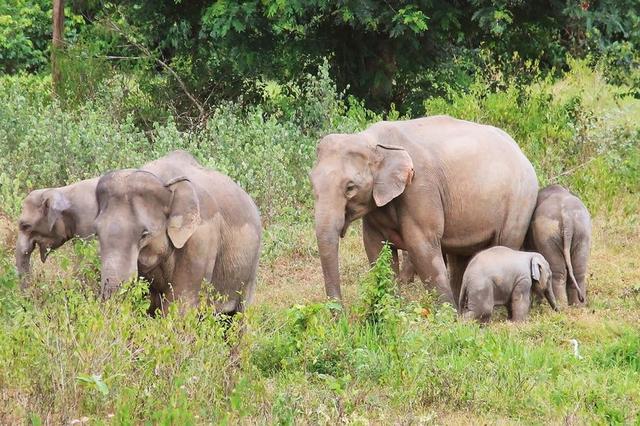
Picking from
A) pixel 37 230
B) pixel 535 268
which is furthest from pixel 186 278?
pixel 535 268

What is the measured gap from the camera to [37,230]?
32.4ft

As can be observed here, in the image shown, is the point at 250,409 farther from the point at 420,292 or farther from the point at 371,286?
the point at 420,292

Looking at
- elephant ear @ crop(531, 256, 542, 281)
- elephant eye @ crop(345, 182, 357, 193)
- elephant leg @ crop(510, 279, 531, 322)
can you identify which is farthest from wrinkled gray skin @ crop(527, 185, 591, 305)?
elephant eye @ crop(345, 182, 357, 193)

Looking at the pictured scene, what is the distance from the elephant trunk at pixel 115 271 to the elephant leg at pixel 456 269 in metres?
4.07

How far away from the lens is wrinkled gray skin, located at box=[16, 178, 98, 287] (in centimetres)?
969

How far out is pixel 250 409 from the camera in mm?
6648

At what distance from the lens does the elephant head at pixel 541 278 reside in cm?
974

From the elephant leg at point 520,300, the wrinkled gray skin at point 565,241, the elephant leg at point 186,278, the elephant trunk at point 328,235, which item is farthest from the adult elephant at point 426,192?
the elephant leg at point 186,278

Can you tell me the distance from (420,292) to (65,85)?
6454mm

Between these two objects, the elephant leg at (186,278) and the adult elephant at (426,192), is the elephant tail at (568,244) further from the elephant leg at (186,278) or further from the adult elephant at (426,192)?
the elephant leg at (186,278)

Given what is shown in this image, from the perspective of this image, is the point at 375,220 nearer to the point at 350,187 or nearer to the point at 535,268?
the point at 350,187

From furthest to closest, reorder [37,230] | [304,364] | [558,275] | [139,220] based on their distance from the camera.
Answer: [558,275]
[37,230]
[304,364]
[139,220]

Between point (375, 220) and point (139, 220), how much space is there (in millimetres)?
2851

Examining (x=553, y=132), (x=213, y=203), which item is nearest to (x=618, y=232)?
(x=553, y=132)
